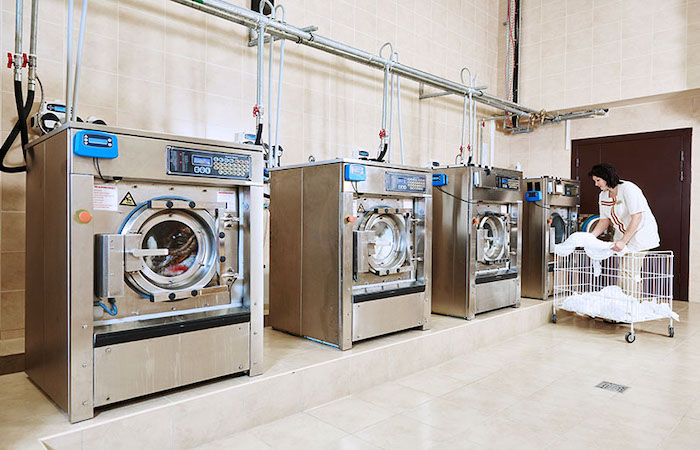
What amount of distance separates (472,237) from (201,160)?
255 centimetres

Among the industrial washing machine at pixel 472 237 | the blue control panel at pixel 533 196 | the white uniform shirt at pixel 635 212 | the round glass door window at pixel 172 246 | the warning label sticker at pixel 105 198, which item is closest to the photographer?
the warning label sticker at pixel 105 198

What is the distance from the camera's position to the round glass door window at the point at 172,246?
2.36 meters

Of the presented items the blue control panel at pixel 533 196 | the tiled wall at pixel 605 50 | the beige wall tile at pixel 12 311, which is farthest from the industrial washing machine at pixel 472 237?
the beige wall tile at pixel 12 311

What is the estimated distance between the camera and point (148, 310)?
2.33m

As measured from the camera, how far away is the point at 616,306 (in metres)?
4.48

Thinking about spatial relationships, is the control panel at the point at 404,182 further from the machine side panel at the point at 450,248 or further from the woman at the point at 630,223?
the woman at the point at 630,223

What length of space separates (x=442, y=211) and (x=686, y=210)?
391cm

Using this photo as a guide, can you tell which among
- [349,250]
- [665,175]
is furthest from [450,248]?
[665,175]

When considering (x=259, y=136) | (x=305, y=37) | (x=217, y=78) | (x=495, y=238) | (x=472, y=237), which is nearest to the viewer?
(x=259, y=136)

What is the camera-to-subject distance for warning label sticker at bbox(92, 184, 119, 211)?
2135 mm

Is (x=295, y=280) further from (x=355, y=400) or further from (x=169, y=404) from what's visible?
(x=169, y=404)

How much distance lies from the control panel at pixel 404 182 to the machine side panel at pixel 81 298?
193 cm

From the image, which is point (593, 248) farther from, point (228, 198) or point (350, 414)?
point (228, 198)

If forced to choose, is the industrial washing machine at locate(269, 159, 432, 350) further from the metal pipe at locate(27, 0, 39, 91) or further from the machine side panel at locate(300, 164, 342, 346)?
the metal pipe at locate(27, 0, 39, 91)
